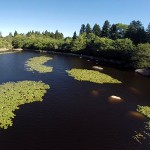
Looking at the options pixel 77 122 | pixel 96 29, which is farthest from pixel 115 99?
pixel 96 29

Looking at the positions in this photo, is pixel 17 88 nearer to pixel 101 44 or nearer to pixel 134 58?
pixel 134 58

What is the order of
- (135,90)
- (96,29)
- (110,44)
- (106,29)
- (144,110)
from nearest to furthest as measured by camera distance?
1. (144,110)
2. (135,90)
3. (110,44)
4. (106,29)
5. (96,29)

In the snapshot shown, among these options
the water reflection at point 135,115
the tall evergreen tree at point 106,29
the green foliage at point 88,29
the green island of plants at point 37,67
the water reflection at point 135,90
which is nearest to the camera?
the water reflection at point 135,115

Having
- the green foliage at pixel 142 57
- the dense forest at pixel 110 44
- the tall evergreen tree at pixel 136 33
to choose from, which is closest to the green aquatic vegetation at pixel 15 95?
the green foliage at pixel 142 57

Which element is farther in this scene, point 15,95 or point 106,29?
point 106,29

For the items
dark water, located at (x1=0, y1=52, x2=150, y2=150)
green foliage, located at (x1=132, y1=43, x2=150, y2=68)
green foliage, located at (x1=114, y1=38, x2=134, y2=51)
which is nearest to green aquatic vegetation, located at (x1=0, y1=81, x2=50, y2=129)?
dark water, located at (x1=0, y1=52, x2=150, y2=150)

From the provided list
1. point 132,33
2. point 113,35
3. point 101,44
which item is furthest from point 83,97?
point 113,35

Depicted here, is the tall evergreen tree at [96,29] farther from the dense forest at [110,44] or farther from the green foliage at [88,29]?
the green foliage at [88,29]

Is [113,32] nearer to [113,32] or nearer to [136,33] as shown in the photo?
[113,32]
